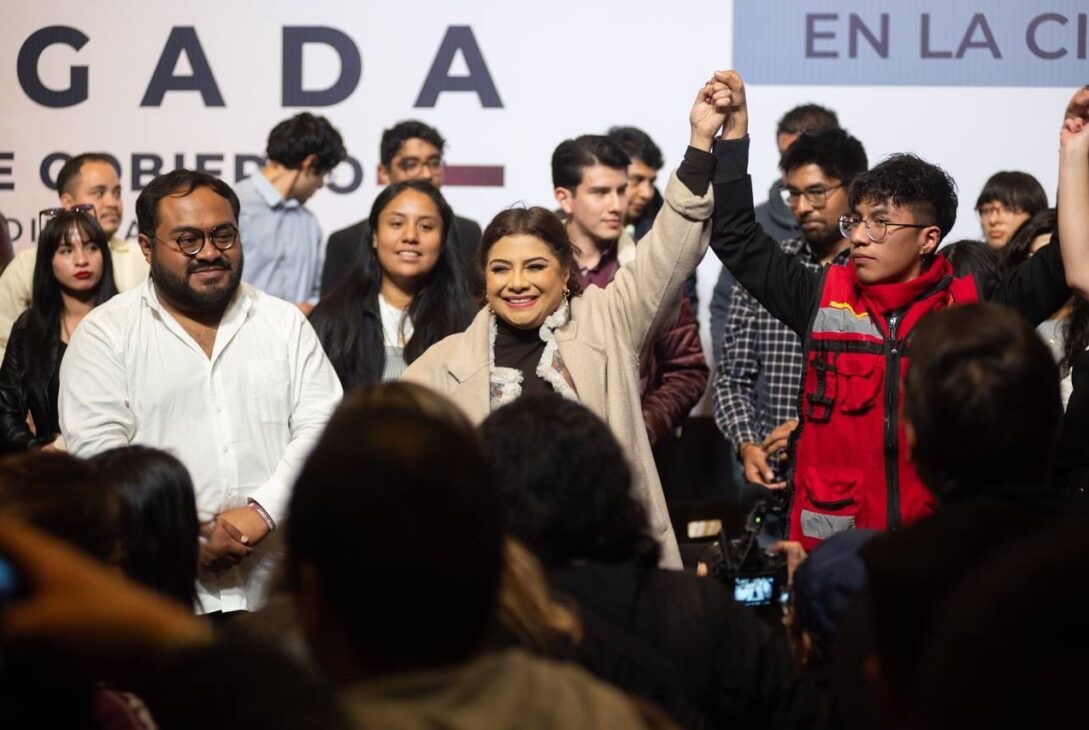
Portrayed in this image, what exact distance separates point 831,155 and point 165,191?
2.24 metres

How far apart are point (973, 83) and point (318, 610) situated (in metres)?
5.87

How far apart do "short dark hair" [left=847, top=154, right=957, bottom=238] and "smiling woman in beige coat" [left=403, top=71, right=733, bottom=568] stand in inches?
17.1

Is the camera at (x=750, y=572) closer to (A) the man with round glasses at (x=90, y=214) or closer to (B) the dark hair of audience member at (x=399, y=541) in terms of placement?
(B) the dark hair of audience member at (x=399, y=541)

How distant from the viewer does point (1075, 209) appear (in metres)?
3.08

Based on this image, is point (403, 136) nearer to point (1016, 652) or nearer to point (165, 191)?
point (165, 191)

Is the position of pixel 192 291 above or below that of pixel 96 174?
below

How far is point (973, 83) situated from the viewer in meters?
6.68

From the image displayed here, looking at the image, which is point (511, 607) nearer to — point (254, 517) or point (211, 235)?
point (254, 517)

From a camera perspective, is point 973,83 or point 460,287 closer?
point 460,287

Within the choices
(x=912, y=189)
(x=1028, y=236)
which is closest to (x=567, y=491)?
(x=912, y=189)

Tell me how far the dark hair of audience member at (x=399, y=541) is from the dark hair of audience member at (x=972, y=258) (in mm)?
3427

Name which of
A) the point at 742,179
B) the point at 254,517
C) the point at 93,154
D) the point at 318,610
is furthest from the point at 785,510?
the point at 93,154

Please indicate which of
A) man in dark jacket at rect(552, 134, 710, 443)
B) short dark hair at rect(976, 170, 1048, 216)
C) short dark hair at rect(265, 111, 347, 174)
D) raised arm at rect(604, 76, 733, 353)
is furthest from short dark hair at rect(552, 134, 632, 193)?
raised arm at rect(604, 76, 733, 353)

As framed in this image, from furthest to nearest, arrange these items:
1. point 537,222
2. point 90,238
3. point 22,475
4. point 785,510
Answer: point 90,238, point 785,510, point 537,222, point 22,475
